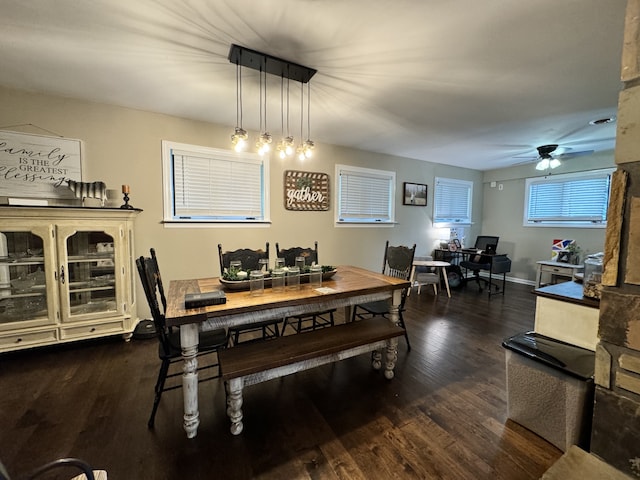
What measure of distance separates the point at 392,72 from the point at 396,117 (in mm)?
989

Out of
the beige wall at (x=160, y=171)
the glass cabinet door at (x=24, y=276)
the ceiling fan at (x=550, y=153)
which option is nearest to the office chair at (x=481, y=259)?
the ceiling fan at (x=550, y=153)

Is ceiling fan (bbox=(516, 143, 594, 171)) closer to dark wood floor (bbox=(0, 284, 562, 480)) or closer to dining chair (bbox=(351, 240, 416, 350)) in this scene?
dining chair (bbox=(351, 240, 416, 350))

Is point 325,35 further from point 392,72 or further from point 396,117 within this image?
point 396,117

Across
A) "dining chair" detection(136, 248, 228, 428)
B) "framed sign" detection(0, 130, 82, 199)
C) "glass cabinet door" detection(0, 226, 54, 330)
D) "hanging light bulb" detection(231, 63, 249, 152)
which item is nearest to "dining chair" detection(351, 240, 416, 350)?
"dining chair" detection(136, 248, 228, 428)

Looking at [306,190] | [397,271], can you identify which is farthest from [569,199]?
[306,190]

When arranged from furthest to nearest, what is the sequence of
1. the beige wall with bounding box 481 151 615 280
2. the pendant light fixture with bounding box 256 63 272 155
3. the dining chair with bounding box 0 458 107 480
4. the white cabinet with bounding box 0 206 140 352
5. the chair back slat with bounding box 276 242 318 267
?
the beige wall with bounding box 481 151 615 280 → the chair back slat with bounding box 276 242 318 267 → the white cabinet with bounding box 0 206 140 352 → the pendant light fixture with bounding box 256 63 272 155 → the dining chair with bounding box 0 458 107 480

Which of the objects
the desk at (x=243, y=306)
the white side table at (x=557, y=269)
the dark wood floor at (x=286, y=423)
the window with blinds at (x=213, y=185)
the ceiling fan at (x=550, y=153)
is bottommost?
the dark wood floor at (x=286, y=423)

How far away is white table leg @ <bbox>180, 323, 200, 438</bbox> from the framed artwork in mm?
4400

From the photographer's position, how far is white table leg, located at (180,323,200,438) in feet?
4.98

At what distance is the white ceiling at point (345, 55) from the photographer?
1.53 meters

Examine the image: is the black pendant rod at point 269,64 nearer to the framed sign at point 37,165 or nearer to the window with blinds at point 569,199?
the framed sign at point 37,165

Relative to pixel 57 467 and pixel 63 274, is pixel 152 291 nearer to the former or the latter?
pixel 57 467

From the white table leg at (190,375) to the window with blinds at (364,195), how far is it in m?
3.12

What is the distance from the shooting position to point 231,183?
11.4 feet
